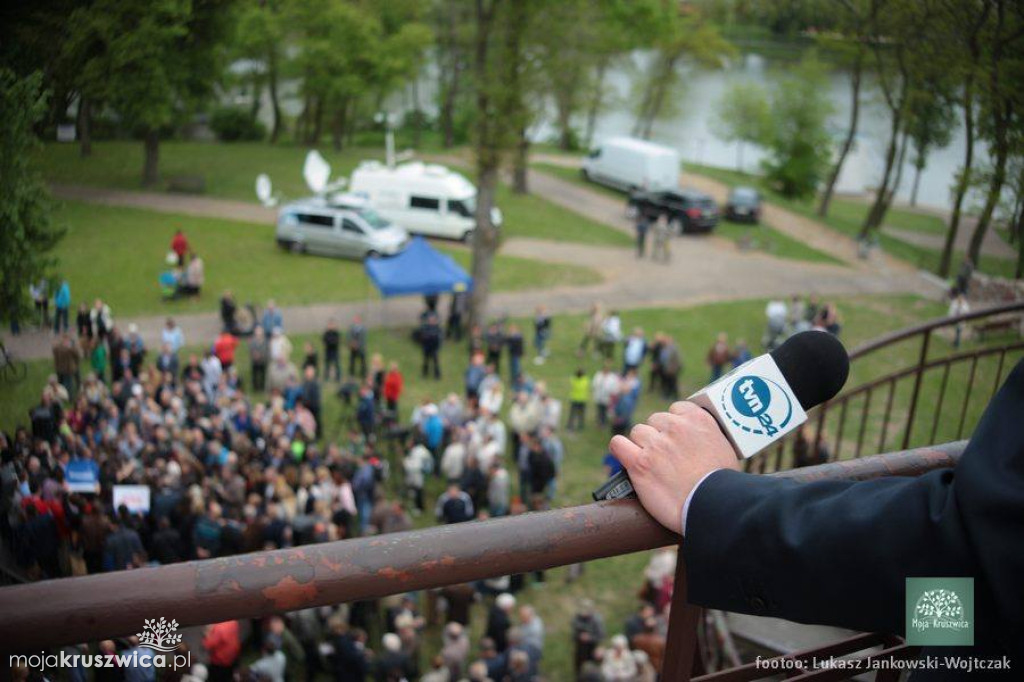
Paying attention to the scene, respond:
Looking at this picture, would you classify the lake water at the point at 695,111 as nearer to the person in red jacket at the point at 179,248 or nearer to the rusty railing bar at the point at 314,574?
the person in red jacket at the point at 179,248

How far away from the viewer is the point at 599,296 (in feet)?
84.7

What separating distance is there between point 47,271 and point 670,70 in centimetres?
4271

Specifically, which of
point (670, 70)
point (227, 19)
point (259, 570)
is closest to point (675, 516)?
point (259, 570)

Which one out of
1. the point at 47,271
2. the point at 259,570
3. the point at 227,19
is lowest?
the point at 259,570

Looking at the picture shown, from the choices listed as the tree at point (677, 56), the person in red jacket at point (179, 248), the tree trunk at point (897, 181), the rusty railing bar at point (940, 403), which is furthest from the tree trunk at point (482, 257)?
the tree at point (677, 56)

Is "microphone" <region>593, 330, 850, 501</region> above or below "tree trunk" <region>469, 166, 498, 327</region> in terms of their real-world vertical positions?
above

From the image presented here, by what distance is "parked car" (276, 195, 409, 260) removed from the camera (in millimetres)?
21984

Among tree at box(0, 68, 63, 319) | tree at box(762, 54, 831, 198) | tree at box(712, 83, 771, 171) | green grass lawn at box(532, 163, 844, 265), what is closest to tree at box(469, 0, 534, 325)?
green grass lawn at box(532, 163, 844, 265)

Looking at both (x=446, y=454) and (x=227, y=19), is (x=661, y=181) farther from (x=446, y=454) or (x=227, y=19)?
(x=227, y=19)

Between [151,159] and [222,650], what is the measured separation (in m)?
1.43

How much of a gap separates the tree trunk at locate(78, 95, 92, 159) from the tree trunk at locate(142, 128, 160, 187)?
404 millimetres

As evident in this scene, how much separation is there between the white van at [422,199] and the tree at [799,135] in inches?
505

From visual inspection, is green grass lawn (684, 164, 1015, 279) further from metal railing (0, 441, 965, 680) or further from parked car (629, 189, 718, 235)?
parked car (629, 189, 718, 235)

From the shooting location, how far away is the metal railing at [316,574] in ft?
4.02
